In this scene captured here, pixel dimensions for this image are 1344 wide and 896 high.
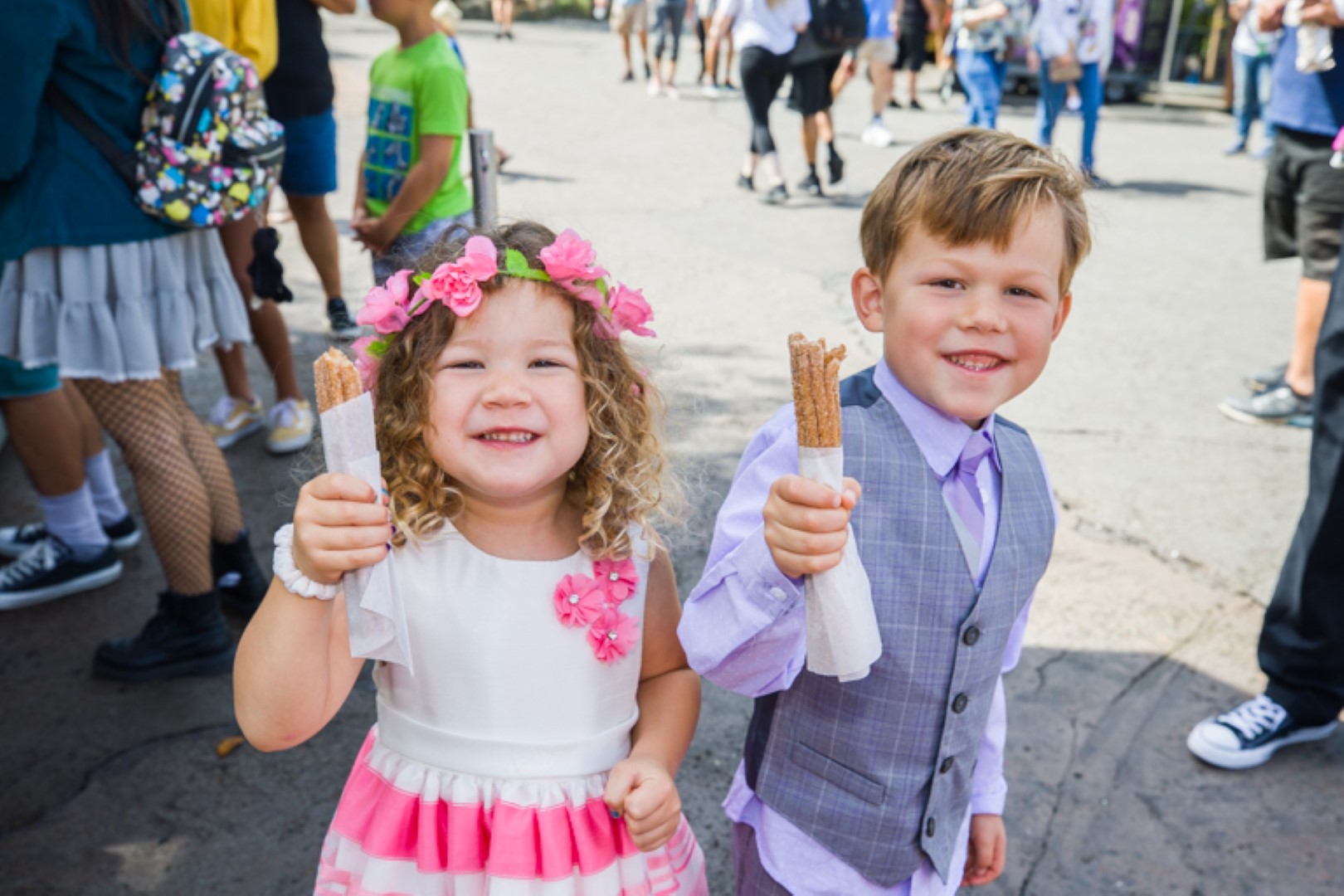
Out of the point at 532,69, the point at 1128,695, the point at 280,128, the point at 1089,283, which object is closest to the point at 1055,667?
the point at 1128,695

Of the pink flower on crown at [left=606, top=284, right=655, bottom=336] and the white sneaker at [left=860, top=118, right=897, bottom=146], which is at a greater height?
the pink flower on crown at [left=606, top=284, right=655, bottom=336]

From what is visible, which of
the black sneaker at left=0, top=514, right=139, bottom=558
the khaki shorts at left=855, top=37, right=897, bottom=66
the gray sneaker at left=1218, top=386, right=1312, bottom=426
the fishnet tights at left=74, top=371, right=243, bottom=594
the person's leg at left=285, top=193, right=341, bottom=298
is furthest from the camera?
the khaki shorts at left=855, top=37, right=897, bottom=66

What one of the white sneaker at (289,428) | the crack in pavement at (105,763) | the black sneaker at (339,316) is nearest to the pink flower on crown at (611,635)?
the crack in pavement at (105,763)

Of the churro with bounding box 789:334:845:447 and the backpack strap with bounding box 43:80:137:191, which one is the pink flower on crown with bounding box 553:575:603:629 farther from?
the backpack strap with bounding box 43:80:137:191

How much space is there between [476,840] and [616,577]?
38 cm

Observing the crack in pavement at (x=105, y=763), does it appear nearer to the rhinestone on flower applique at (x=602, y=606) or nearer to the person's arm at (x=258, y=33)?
the rhinestone on flower applique at (x=602, y=606)

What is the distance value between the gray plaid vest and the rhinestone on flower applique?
243 mm

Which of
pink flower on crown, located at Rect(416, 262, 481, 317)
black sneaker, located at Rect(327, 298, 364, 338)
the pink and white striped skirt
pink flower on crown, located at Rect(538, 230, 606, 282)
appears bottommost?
black sneaker, located at Rect(327, 298, 364, 338)

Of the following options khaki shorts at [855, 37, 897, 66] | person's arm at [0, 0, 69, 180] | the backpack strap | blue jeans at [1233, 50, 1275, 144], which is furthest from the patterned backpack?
blue jeans at [1233, 50, 1275, 144]

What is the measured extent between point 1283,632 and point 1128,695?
480 mm

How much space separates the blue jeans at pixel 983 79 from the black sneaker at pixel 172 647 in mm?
6468

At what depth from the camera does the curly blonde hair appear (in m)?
1.51

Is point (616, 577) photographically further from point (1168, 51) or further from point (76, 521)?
point (1168, 51)

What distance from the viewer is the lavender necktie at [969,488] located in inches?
61.6
